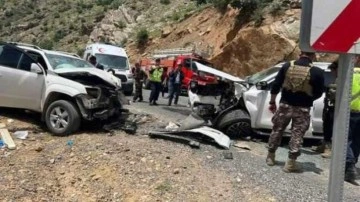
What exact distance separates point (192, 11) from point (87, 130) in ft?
89.3

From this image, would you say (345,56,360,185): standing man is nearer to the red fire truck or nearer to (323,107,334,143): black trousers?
(323,107,334,143): black trousers

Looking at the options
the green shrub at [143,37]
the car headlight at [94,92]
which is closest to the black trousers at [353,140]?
the car headlight at [94,92]

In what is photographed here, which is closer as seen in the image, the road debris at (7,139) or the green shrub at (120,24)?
the road debris at (7,139)

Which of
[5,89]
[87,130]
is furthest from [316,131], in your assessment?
[5,89]

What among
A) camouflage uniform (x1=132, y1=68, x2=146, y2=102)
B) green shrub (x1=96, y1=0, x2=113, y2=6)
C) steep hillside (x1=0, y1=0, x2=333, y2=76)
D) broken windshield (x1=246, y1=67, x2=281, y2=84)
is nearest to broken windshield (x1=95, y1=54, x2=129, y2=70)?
camouflage uniform (x1=132, y1=68, x2=146, y2=102)

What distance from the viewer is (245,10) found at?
24109 mm

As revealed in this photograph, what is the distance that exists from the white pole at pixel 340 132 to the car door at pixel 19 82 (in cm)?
761

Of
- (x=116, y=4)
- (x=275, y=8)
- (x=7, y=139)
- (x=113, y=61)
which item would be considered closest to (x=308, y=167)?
(x=7, y=139)

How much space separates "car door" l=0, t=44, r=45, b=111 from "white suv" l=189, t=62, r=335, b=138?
2.89 meters

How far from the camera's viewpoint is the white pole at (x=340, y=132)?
2.15m

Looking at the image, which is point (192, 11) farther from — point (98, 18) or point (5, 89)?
point (5, 89)

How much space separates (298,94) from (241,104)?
230 cm

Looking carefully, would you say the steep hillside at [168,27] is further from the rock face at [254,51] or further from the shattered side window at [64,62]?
the shattered side window at [64,62]

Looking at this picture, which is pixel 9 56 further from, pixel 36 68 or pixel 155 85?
pixel 155 85
